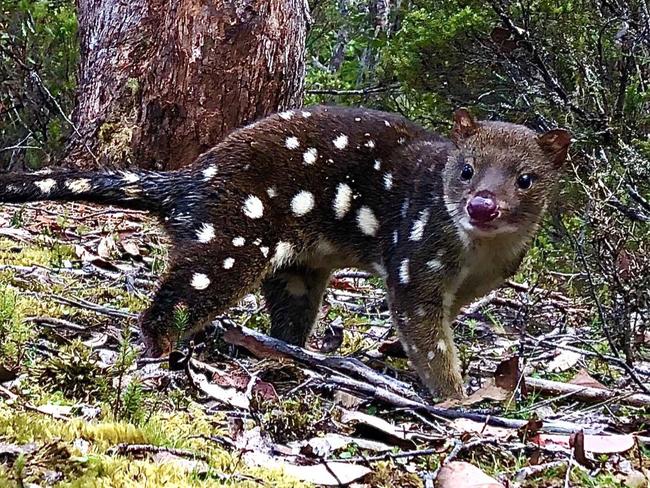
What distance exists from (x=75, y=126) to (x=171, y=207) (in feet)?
11.3

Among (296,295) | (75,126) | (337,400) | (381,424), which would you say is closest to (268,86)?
(75,126)

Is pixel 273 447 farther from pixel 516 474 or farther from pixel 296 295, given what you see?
pixel 296 295

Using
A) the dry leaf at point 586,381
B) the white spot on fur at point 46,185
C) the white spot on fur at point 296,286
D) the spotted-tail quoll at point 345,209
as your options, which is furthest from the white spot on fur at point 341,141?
the dry leaf at point 586,381

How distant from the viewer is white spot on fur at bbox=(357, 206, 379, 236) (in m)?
4.49

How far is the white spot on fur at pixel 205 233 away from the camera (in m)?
3.97

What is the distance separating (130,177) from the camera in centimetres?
421

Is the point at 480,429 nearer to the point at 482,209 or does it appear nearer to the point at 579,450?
the point at 579,450

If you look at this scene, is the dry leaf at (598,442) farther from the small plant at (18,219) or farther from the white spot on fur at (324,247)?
the small plant at (18,219)

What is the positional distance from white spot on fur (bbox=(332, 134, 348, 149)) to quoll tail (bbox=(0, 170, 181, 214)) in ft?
2.63

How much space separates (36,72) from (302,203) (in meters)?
5.24

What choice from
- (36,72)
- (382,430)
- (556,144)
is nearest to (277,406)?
(382,430)

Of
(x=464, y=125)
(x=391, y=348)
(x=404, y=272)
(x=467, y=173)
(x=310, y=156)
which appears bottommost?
(x=391, y=348)

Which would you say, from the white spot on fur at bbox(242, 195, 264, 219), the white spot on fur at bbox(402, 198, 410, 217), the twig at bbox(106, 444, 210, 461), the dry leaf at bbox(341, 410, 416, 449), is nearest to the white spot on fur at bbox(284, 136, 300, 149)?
the white spot on fur at bbox(242, 195, 264, 219)

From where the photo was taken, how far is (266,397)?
314cm
